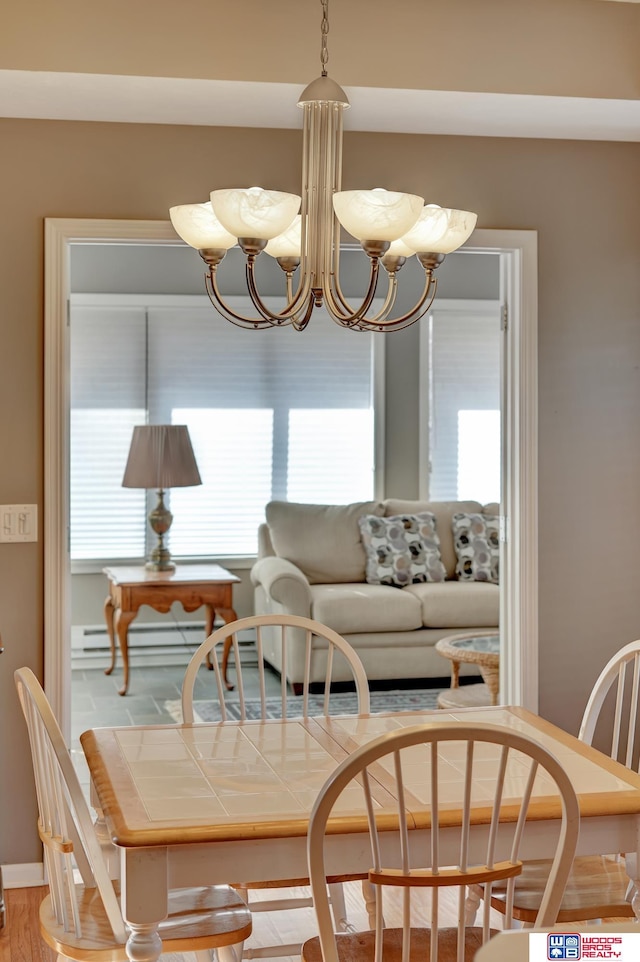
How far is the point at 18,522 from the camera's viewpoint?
340 cm

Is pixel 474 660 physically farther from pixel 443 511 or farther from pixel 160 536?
pixel 160 536

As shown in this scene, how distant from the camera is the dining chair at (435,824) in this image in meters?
1.65

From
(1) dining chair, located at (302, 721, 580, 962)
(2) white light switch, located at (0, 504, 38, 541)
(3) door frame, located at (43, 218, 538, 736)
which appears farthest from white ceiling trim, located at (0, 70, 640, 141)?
(1) dining chair, located at (302, 721, 580, 962)

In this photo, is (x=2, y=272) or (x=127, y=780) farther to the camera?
(x=2, y=272)

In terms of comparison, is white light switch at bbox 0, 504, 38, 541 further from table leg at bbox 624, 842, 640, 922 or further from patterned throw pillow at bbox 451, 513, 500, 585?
A: patterned throw pillow at bbox 451, 513, 500, 585

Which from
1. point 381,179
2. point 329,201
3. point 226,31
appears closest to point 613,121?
point 381,179

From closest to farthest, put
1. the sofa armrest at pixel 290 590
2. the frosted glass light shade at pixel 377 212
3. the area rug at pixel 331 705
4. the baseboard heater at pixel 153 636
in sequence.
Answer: the frosted glass light shade at pixel 377 212
the area rug at pixel 331 705
the sofa armrest at pixel 290 590
the baseboard heater at pixel 153 636

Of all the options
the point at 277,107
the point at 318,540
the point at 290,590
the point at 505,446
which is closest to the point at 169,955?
the point at 505,446

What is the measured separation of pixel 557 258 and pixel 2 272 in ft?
6.05

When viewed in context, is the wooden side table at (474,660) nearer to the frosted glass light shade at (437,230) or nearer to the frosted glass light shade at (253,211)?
the frosted glass light shade at (437,230)

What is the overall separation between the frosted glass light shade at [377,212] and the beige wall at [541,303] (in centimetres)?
140

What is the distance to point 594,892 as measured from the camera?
222 centimetres

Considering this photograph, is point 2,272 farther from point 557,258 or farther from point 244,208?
point 557,258

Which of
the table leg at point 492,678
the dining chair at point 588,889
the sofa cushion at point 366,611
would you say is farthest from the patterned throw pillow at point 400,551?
the dining chair at point 588,889
